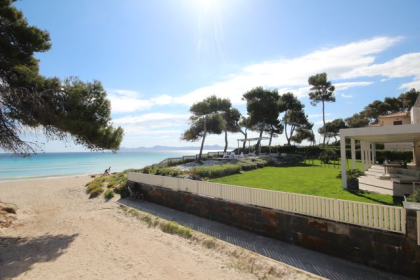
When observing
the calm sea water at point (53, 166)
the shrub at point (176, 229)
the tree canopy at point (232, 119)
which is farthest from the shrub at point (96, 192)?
the tree canopy at point (232, 119)

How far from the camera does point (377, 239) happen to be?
4895 millimetres

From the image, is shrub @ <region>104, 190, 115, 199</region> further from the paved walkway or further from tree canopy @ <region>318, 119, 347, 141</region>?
tree canopy @ <region>318, 119, 347, 141</region>

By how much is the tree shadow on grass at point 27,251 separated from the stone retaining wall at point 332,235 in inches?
194

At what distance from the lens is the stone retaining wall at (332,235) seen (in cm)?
457

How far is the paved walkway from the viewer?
480 cm

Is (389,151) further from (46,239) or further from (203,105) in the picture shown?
(46,239)

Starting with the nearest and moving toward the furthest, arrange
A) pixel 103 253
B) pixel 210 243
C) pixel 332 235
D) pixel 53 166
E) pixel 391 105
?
pixel 332 235, pixel 103 253, pixel 210 243, pixel 391 105, pixel 53 166

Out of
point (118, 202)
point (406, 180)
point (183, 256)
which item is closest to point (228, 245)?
point (183, 256)

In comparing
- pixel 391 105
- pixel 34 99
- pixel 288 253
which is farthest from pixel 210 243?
pixel 391 105

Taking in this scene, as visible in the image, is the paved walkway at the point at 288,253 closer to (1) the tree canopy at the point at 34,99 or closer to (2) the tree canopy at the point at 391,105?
(1) the tree canopy at the point at 34,99

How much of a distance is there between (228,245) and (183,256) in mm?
1296

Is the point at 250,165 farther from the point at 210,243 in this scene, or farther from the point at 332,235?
the point at 332,235

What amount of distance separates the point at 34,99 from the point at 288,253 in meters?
9.13

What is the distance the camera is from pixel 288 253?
584cm
